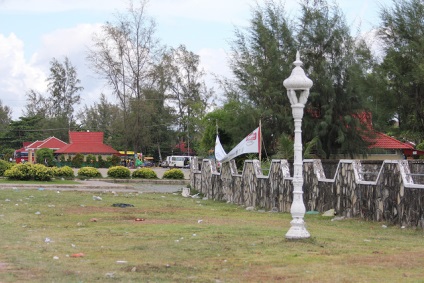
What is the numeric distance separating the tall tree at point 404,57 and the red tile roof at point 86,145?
53.4m

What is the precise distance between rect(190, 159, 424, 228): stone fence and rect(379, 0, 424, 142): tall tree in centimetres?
996

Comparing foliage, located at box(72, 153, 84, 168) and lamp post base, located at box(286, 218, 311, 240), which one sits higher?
foliage, located at box(72, 153, 84, 168)

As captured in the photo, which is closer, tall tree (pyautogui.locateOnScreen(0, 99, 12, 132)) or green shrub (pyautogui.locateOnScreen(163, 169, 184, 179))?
green shrub (pyautogui.locateOnScreen(163, 169, 184, 179))

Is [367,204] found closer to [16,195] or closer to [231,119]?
[16,195]

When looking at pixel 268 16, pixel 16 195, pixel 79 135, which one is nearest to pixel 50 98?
pixel 79 135

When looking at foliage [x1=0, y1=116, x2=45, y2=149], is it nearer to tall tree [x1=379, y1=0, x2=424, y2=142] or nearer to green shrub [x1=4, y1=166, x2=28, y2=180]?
green shrub [x1=4, y1=166, x2=28, y2=180]

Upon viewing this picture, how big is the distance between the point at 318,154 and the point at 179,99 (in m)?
54.5

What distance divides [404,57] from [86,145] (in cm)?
5640

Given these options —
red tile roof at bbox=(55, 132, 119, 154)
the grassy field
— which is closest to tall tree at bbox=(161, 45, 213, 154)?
red tile roof at bbox=(55, 132, 119, 154)

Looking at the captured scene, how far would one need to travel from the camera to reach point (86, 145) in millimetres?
83312

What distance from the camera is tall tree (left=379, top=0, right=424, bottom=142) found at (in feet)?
105

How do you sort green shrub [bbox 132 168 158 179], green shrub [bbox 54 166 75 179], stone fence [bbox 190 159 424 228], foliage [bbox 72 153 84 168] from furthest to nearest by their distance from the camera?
foliage [bbox 72 153 84 168], green shrub [bbox 132 168 158 179], green shrub [bbox 54 166 75 179], stone fence [bbox 190 159 424 228]

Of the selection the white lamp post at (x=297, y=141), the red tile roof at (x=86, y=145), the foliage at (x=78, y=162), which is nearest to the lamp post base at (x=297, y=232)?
the white lamp post at (x=297, y=141)

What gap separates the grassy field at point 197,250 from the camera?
901 centimetres
